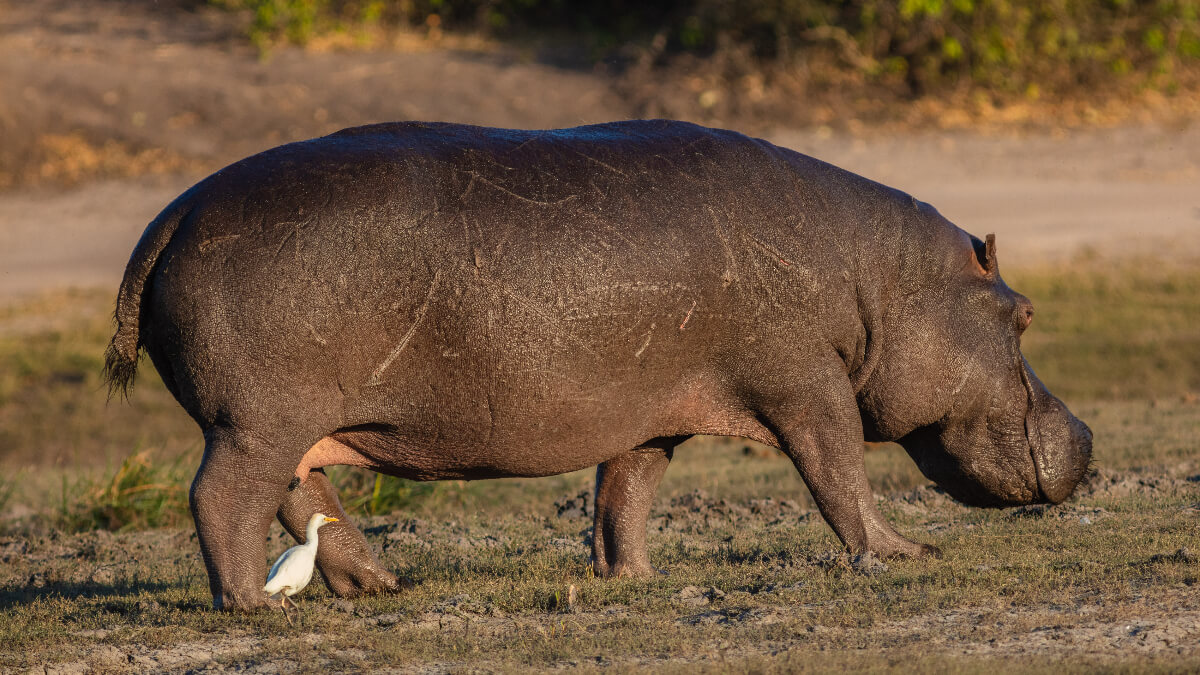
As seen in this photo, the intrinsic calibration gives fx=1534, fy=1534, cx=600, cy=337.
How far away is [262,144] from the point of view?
17.3 metres

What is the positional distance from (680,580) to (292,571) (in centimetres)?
143

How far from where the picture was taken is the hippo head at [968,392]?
19.3 ft

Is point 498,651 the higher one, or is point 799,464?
point 799,464

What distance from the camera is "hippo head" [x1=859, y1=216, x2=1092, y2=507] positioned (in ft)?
19.3

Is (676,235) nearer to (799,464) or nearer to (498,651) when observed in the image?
(799,464)

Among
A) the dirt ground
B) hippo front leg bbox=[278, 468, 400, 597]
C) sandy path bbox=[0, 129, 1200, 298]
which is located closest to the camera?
the dirt ground

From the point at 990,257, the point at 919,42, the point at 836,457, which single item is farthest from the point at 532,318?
the point at 919,42

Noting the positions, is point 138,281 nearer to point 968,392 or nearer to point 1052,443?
point 968,392

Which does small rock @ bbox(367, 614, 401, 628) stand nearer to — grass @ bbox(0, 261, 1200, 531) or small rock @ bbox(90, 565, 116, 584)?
small rock @ bbox(90, 565, 116, 584)

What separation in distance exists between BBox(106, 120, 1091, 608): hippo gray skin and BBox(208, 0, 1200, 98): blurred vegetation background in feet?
39.9

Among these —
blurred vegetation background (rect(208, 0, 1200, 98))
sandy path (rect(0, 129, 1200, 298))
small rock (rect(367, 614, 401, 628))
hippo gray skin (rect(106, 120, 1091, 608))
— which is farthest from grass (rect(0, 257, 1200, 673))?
blurred vegetation background (rect(208, 0, 1200, 98))

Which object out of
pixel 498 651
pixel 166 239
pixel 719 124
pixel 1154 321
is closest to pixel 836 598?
pixel 498 651

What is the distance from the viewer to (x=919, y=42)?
59.4 ft

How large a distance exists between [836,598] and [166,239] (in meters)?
2.54
